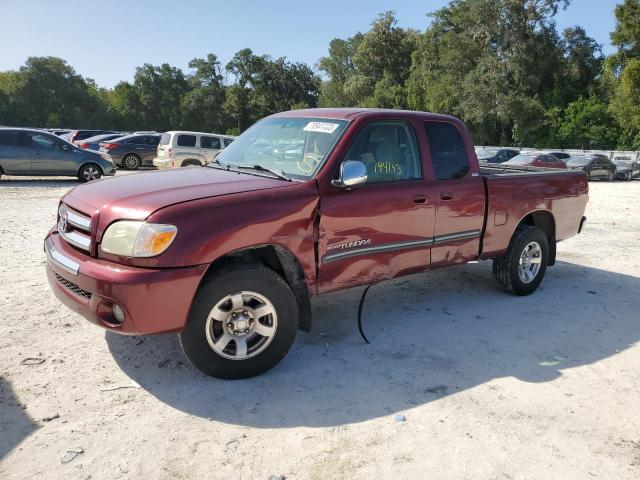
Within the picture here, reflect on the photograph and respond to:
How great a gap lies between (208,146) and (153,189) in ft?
48.5

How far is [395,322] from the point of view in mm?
4859

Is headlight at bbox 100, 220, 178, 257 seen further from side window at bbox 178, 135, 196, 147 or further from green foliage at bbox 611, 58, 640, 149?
green foliage at bbox 611, 58, 640, 149

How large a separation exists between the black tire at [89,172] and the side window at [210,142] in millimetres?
3489

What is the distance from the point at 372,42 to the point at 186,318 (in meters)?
70.6

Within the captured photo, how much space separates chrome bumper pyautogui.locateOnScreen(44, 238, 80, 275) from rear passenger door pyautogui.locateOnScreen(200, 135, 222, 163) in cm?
1412

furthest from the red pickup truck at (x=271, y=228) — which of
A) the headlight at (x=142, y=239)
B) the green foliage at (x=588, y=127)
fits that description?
the green foliage at (x=588, y=127)

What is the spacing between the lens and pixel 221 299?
11.2 feet

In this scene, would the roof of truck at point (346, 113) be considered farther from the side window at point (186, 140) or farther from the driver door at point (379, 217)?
the side window at point (186, 140)

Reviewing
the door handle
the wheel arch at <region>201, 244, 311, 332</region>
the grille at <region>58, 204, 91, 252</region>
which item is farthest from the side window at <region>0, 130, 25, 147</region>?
the door handle

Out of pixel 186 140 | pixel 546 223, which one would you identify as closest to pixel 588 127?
pixel 186 140

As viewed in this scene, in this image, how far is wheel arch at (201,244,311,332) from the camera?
12.2 ft

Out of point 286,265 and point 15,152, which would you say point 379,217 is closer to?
point 286,265

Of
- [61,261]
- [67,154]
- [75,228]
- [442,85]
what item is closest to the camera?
[61,261]

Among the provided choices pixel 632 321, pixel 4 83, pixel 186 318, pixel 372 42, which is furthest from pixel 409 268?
pixel 4 83
